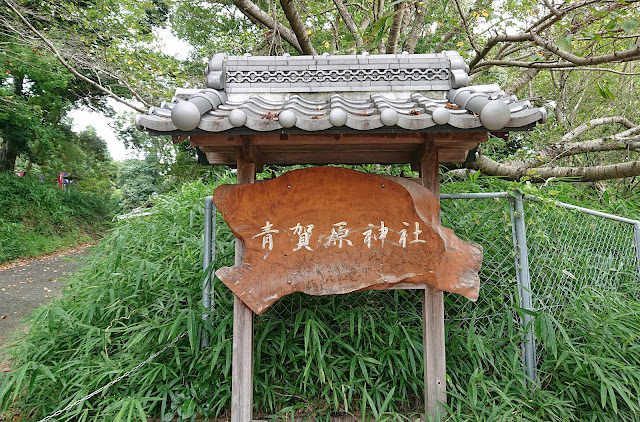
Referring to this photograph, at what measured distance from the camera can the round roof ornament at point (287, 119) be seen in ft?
6.35

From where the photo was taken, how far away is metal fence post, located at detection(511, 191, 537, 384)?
295cm

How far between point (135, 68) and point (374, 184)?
5.79 metres

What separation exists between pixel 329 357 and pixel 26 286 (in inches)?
322

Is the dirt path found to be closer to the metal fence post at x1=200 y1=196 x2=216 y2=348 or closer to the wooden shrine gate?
the metal fence post at x1=200 y1=196 x2=216 y2=348

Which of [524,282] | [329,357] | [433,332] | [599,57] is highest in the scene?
[599,57]

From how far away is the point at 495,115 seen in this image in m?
1.88

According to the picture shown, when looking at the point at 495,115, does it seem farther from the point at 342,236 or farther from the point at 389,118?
the point at 342,236

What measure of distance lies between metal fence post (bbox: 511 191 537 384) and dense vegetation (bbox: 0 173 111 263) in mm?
12026

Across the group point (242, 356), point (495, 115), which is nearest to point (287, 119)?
point (495, 115)

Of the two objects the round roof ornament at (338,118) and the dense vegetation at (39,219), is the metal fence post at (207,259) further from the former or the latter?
the dense vegetation at (39,219)

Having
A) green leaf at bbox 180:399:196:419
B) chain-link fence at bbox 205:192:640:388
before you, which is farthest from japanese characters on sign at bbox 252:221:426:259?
green leaf at bbox 180:399:196:419

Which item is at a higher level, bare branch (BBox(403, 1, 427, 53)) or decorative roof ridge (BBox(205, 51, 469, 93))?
bare branch (BBox(403, 1, 427, 53))

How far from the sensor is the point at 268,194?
2.57 meters

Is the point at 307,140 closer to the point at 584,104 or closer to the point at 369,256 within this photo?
the point at 369,256
